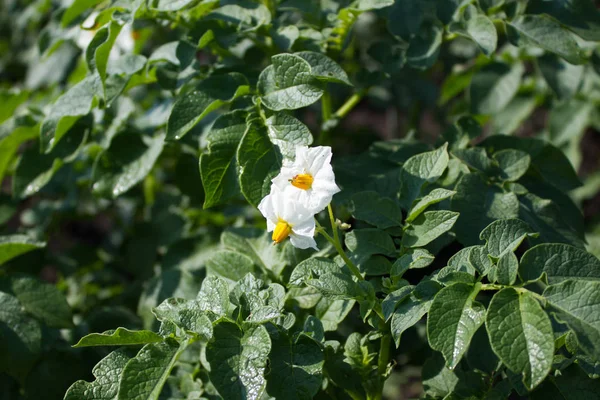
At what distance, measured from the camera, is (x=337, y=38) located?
138 centimetres

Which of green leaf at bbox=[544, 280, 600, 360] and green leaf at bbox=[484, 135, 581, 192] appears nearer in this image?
green leaf at bbox=[544, 280, 600, 360]

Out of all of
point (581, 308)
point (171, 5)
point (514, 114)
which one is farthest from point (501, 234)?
point (514, 114)

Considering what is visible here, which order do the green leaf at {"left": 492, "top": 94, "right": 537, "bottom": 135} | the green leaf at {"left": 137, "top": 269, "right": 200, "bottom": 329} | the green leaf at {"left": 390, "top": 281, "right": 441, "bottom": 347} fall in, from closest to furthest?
the green leaf at {"left": 390, "top": 281, "right": 441, "bottom": 347} < the green leaf at {"left": 137, "top": 269, "right": 200, "bottom": 329} < the green leaf at {"left": 492, "top": 94, "right": 537, "bottom": 135}

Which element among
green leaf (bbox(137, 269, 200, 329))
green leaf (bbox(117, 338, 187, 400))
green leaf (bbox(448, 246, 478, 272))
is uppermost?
green leaf (bbox(448, 246, 478, 272))

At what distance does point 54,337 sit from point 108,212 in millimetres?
968

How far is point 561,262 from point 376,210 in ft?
1.10

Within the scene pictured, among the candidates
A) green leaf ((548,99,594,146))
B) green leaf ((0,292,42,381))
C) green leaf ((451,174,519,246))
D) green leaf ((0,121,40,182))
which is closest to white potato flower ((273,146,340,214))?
green leaf ((451,174,519,246))

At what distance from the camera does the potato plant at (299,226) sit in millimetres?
959

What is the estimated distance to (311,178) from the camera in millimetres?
1021

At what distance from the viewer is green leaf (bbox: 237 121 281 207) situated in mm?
1099

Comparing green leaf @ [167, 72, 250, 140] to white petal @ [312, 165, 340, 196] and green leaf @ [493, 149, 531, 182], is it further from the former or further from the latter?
green leaf @ [493, 149, 531, 182]

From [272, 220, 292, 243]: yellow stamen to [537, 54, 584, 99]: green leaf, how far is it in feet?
3.33

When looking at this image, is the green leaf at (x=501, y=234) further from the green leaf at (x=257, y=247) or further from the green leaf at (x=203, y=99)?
the green leaf at (x=203, y=99)

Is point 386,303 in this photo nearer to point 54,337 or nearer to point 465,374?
point 465,374
